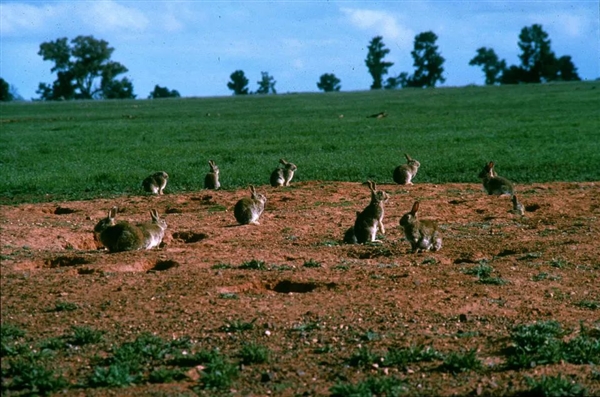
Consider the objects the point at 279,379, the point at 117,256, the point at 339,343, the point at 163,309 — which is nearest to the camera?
the point at 279,379

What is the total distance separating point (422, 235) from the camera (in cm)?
1074

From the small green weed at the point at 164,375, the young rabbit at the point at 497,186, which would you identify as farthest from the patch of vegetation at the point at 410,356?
the young rabbit at the point at 497,186

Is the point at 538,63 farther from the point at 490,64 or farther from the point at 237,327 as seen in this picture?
the point at 237,327

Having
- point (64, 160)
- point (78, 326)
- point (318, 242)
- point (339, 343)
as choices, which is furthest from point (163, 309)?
point (64, 160)

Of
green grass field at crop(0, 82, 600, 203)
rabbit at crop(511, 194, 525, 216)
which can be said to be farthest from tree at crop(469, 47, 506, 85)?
rabbit at crop(511, 194, 525, 216)

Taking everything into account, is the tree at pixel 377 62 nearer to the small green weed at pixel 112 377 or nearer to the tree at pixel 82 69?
the tree at pixel 82 69

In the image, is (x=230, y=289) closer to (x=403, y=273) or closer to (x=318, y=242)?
(x=403, y=273)

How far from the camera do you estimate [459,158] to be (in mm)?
23219

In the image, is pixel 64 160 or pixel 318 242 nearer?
pixel 318 242

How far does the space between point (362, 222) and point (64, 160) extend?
16005 millimetres

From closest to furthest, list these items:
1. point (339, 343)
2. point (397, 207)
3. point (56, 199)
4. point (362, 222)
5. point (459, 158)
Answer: point (339, 343) < point (362, 222) < point (397, 207) < point (56, 199) < point (459, 158)

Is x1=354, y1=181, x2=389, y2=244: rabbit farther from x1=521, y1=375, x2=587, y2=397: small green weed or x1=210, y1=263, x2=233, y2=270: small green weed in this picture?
x1=521, y1=375, x2=587, y2=397: small green weed

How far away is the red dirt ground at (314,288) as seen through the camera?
266 inches

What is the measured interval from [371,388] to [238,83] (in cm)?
→ 12979
